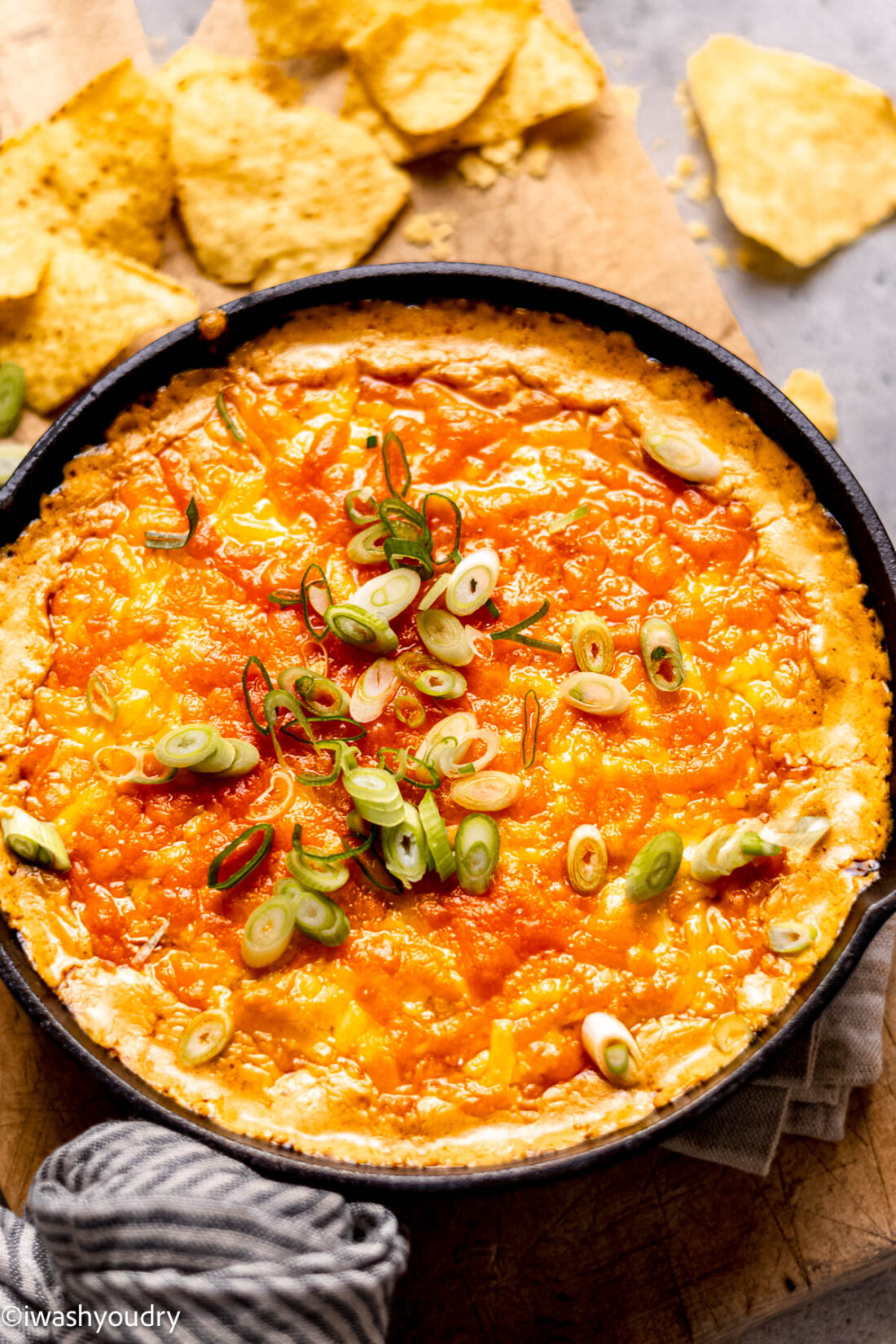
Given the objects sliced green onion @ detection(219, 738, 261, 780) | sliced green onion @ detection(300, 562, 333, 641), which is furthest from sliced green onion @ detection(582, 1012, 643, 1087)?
sliced green onion @ detection(300, 562, 333, 641)

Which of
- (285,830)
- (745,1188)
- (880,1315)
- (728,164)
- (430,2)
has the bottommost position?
(880,1315)

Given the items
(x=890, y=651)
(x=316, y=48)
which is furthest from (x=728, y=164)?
(x=890, y=651)

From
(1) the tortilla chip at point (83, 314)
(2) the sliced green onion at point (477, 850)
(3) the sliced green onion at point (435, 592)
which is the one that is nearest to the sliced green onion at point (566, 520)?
(3) the sliced green onion at point (435, 592)

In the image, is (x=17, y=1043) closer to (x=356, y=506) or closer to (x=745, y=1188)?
(x=356, y=506)

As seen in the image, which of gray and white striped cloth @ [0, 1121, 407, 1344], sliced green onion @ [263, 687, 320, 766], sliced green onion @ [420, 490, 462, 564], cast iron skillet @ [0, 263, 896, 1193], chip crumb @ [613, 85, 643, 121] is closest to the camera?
gray and white striped cloth @ [0, 1121, 407, 1344]

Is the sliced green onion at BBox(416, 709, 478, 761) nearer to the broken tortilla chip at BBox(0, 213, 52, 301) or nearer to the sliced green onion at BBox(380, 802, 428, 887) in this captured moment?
the sliced green onion at BBox(380, 802, 428, 887)
